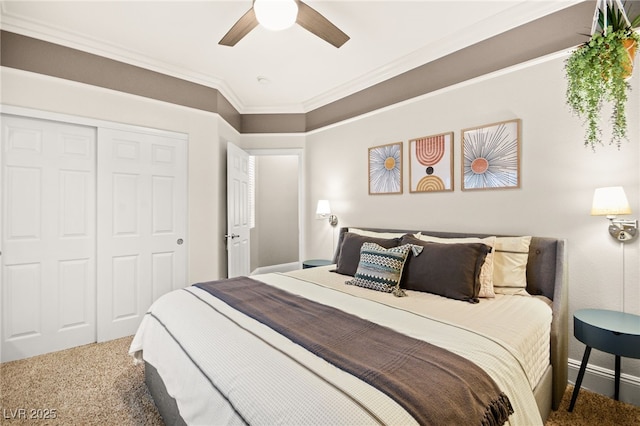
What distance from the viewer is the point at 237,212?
396cm

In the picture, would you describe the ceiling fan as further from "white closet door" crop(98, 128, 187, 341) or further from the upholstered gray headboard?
the upholstered gray headboard

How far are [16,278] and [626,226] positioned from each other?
4.62 m

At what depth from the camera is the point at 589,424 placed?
5.82ft

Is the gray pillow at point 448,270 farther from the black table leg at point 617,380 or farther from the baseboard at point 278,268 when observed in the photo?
the baseboard at point 278,268

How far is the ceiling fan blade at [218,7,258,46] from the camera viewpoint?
2.01m

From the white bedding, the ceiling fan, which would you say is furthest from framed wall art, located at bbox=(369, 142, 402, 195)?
the white bedding

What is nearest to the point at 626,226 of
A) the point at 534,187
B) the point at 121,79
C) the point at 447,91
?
the point at 534,187

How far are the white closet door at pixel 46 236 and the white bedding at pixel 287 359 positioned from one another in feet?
4.36

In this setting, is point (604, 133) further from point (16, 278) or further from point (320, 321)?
point (16, 278)

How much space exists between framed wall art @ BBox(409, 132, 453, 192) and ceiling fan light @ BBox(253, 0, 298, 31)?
1.71 meters

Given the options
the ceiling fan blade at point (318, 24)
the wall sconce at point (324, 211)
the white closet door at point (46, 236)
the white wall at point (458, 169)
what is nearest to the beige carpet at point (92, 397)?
the white closet door at point (46, 236)

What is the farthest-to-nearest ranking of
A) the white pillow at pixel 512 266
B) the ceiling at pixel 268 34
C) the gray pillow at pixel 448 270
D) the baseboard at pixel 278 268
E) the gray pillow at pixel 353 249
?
the baseboard at pixel 278 268, the gray pillow at pixel 353 249, the ceiling at pixel 268 34, the white pillow at pixel 512 266, the gray pillow at pixel 448 270

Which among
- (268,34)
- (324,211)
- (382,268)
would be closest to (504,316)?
(382,268)

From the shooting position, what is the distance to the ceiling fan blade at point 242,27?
201 centimetres
